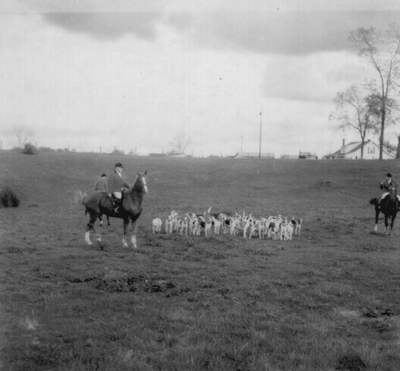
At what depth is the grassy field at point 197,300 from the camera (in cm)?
539

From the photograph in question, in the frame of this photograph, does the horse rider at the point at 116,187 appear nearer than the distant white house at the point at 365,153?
Yes

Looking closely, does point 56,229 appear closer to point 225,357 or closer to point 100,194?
point 100,194

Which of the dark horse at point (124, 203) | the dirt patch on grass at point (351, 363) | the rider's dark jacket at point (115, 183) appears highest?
the rider's dark jacket at point (115, 183)

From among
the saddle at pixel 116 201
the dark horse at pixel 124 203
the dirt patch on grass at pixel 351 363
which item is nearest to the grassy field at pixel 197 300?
the dirt patch on grass at pixel 351 363

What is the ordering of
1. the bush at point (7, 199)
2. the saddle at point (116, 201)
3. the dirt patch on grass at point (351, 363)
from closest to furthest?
the dirt patch on grass at point (351, 363), the saddle at point (116, 201), the bush at point (7, 199)

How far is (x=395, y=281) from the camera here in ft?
31.8

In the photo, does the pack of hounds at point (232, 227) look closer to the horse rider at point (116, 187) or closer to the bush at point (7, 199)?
the horse rider at point (116, 187)

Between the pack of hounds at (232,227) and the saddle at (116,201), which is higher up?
the saddle at (116,201)

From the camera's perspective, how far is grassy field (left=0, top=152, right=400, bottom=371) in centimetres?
539

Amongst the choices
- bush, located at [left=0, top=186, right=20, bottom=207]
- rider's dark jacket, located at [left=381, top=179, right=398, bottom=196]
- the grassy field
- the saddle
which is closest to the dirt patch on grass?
the grassy field

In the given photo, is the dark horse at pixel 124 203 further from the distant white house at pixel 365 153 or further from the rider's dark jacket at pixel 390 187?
the distant white house at pixel 365 153

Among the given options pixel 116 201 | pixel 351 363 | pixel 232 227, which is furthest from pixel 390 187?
pixel 351 363

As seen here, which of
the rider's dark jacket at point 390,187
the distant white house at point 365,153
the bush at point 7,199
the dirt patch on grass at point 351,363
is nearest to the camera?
the dirt patch on grass at point 351,363

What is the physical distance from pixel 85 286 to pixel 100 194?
592 centimetres
